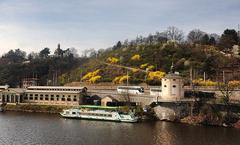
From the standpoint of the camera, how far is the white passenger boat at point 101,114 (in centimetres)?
6475

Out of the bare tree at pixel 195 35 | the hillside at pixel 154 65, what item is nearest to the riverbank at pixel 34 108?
the hillside at pixel 154 65

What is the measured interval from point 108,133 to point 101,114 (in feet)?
52.5

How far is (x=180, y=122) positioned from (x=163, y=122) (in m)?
3.26

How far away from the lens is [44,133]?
52.1 metres

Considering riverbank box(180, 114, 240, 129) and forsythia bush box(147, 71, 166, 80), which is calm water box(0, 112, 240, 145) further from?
forsythia bush box(147, 71, 166, 80)

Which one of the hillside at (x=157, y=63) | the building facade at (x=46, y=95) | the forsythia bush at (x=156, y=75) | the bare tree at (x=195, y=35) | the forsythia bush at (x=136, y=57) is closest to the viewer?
the building facade at (x=46, y=95)

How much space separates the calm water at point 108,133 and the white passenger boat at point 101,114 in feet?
8.60

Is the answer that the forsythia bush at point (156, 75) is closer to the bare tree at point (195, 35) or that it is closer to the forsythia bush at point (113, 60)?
the forsythia bush at point (113, 60)

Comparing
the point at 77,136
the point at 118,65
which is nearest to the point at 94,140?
the point at 77,136

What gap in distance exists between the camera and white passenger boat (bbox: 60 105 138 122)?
2549 inches

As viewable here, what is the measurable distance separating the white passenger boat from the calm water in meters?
2.62

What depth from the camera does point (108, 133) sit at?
5222 centimetres

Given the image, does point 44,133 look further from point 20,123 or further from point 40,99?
point 40,99

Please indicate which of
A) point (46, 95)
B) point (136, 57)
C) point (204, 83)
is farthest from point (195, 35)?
point (46, 95)
